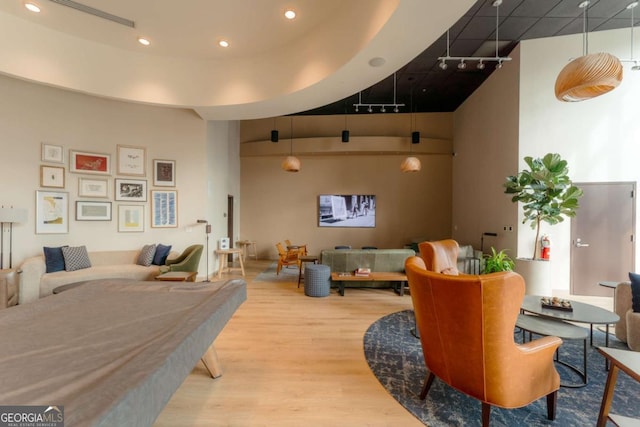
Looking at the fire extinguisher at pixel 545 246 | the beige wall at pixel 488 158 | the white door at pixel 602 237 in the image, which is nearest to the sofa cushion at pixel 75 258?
the beige wall at pixel 488 158

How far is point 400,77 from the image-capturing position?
602 cm

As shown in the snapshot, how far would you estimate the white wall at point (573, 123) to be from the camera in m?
4.48

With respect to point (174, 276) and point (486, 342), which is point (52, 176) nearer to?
point (174, 276)

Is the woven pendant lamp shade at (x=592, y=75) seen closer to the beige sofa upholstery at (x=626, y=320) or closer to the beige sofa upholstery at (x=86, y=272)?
the beige sofa upholstery at (x=626, y=320)

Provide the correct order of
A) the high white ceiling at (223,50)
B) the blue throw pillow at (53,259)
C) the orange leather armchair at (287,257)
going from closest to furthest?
1. the high white ceiling at (223,50)
2. the blue throw pillow at (53,259)
3. the orange leather armchair at (287,257)

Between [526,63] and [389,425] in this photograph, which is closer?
[389,425]

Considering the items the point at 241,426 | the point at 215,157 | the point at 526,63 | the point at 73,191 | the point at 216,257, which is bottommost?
the point at 241,426

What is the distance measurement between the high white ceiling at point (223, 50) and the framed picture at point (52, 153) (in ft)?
3.74

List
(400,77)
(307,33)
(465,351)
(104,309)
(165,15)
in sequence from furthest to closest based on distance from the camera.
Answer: (400,77) < (307,33) < (165,15) < (104,309) < (465,351)

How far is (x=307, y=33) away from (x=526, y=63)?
4244 mm

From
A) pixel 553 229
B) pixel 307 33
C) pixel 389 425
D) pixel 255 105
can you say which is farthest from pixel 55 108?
pixel 553 229

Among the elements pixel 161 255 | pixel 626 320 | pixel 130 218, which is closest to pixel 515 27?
pixel 626 320

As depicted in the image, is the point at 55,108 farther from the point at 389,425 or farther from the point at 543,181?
the point at 543,181

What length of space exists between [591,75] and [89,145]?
25.2 feet
